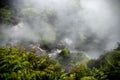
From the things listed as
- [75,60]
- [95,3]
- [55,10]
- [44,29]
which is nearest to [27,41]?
[44,29]

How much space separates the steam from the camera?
18203 millimetres

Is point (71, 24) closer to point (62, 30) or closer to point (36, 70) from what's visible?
point (62, 30)

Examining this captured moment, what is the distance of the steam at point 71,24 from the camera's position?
1820 cm

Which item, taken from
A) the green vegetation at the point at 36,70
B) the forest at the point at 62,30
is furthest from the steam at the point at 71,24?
the green vegetation at the point at 36,70

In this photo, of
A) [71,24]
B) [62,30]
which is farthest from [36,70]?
[71,24]

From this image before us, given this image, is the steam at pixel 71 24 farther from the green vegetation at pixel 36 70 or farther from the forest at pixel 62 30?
the green vegetation at pixel 36 70

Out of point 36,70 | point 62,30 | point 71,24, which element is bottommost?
point 36,70

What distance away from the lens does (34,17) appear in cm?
1931

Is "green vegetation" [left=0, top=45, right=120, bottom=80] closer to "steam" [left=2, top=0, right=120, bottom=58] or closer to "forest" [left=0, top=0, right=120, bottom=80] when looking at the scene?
"forest" [left=0, top=0, right=120, bottom=80]

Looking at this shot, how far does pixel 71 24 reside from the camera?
820 inches

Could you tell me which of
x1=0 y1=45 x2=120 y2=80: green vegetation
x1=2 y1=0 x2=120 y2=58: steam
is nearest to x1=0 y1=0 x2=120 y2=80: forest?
x1=2 y1=0 x2=120 y2=58: steam

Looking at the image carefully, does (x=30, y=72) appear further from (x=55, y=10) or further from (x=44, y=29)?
(x=55, y=10)

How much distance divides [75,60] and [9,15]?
21.4 ft

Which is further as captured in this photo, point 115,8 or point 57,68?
point 115,8
